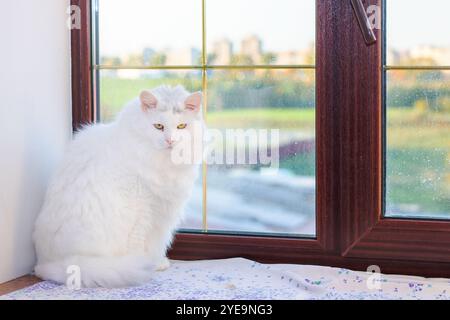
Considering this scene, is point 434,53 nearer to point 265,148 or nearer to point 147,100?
point 265,148

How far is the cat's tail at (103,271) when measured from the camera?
69.9 inches

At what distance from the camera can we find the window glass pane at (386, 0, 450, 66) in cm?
187

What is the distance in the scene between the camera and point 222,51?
2.08 meters

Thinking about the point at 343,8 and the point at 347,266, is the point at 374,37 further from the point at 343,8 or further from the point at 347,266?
the point at 347,266

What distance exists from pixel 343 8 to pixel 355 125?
13.3 inches

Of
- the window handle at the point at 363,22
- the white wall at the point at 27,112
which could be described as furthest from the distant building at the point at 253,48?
the white wall at the point at 27,112

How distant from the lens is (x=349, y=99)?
1.93m

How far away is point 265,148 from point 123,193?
1.52 ft

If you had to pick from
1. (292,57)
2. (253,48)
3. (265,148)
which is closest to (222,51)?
(253,48)

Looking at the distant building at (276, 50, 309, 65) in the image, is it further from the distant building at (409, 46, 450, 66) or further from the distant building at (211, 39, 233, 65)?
the distant building at (409, 46, 450, 66)

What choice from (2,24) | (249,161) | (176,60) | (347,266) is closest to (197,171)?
(249,161)

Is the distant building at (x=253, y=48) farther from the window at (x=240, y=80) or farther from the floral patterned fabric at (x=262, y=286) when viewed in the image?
the floral patterned fabric at (x=262, y=286)

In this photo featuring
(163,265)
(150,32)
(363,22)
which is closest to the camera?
(363,22)

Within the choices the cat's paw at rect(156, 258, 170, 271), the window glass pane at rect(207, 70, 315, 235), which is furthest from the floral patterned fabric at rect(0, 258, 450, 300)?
the window glass pane at rect(207, 70, 315, 235)
